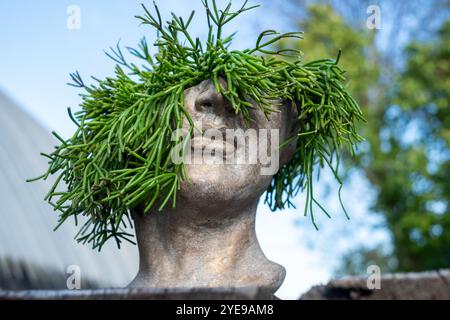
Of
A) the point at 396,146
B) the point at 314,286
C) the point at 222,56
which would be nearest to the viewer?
the point at 314,286

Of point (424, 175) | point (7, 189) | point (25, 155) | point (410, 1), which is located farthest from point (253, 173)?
point (410, 1)

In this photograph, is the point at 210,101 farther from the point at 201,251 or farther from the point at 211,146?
the point at 201,251

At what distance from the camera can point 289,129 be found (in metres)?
1.55

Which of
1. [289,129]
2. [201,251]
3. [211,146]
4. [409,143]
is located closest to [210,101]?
[211,146]

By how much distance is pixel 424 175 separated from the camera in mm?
5082

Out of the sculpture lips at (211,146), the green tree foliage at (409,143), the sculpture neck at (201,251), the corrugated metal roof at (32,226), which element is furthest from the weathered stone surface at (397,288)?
the green tree foliage at (409,143)

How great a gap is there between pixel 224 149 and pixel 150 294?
22.7 inches

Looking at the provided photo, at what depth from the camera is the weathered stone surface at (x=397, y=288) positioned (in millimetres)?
1165

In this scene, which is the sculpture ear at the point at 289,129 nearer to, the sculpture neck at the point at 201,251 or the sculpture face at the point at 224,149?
the sculpture face at the point at 224,149

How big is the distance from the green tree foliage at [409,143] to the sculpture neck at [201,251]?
362 centimetres

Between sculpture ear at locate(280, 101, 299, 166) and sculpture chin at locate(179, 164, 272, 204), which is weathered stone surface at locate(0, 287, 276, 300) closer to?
sculpture chin at locate(179, 164, 272, 204)
